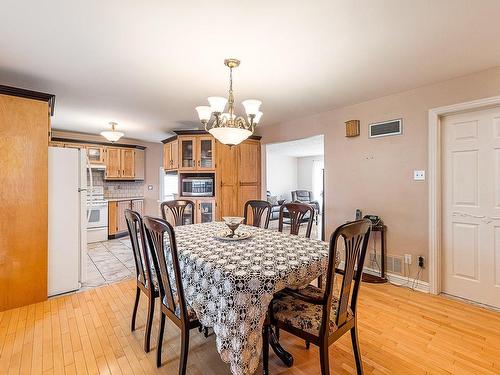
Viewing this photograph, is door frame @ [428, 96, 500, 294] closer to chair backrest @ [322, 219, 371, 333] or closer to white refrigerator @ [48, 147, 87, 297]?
chair backrest @ [322, 219, 371, 333]

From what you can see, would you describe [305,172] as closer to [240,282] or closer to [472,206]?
[472,206]

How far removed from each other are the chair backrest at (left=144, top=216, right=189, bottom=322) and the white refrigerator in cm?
184

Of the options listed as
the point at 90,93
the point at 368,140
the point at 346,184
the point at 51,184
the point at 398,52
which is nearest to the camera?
the point at 398,52

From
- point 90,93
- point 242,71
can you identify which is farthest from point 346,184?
point 90,93

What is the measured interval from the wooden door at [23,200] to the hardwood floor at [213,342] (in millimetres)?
245

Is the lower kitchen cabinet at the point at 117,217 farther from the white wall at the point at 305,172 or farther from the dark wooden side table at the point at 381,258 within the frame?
the white wall at the point at 305,172

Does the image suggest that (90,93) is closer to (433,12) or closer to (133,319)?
(133,319)

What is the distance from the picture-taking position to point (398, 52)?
6.96 ft

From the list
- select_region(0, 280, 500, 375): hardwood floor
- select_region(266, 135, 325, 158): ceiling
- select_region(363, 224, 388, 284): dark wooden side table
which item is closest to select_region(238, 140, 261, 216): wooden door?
select_region(266, 135, 325, 158): ceiling

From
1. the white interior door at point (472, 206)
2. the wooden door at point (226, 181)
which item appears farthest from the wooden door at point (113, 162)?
the white interior door at point (472, 206)

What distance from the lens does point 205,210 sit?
456 cm

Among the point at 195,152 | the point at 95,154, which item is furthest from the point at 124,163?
the point at 195,152

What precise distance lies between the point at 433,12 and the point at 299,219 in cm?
186

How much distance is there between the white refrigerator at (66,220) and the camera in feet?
9.37
